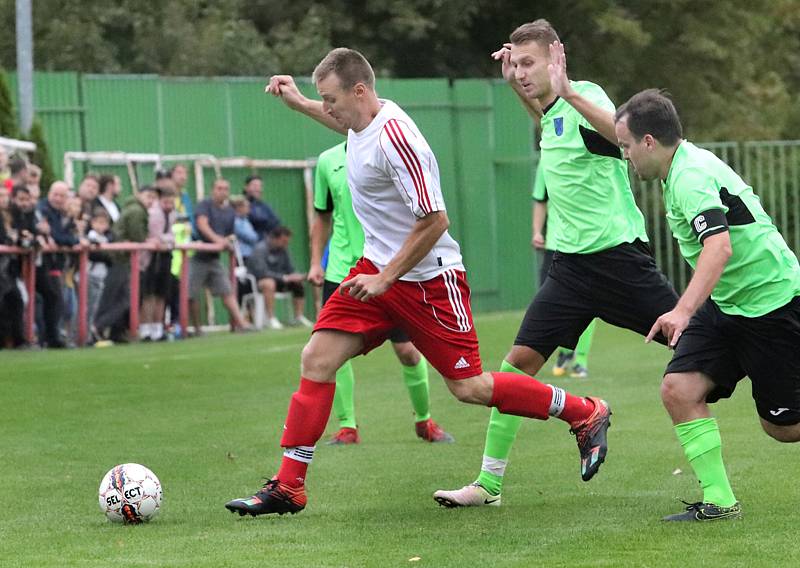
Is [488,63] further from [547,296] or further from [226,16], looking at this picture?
[547,296]

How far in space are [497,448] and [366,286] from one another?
4.00 feet

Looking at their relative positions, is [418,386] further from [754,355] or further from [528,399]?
[754,355]

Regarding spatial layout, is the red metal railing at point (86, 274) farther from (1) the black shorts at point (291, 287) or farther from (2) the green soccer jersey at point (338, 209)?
(2) the green soccer jersey at point (338, 209)

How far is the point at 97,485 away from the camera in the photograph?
28.8 feet

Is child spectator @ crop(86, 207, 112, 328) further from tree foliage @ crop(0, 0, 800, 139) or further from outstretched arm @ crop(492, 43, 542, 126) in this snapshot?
tree foliage @ crop(0, 0, 800, 139)

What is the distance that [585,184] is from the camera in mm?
8281

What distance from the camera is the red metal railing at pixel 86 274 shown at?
1856 cm

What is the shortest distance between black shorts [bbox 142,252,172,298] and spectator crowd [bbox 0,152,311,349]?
0.01 m

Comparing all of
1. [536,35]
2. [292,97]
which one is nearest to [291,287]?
[292,97]

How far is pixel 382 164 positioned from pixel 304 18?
90.6ft

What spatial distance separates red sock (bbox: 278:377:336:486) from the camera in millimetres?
7402

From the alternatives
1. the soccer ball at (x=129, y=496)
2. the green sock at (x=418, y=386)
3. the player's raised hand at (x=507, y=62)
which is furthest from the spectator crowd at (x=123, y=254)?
the soccer ball at (x=129, y=496)

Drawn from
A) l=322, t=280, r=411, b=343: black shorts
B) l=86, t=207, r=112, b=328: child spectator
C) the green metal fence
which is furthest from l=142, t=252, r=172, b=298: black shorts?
l=322, t=280, r=411, b=343: black shorts

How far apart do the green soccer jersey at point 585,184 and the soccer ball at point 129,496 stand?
2.43 m
